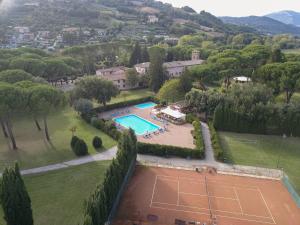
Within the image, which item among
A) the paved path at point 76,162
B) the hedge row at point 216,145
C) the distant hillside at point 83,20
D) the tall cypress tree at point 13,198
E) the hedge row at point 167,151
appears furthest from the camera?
the distant hillside at point 83,20

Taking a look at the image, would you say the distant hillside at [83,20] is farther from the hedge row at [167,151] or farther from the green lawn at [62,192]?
the green lawn at [62,192]

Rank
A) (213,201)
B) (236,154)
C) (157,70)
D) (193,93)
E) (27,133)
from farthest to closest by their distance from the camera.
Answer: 1. (157,70)
2. (193,93)
3. (27,133)
4. (236,154)
5. (213,201)

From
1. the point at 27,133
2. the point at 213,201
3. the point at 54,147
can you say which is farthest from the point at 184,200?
the point at 27,133

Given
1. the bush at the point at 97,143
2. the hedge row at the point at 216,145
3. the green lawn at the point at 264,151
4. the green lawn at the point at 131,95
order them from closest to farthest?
the green lawn at the point at 264,151
the hedge row at the point at 216,145
the bush at the point at 97,143
the green lawn at the point at 131,95

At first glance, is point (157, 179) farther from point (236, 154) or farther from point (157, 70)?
point (157, 70)

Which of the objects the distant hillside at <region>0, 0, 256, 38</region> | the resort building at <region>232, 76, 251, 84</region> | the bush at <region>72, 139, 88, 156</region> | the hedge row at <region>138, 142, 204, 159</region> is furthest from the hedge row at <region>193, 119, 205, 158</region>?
the distant hillside at <region>0, 0, 256, 38</region>

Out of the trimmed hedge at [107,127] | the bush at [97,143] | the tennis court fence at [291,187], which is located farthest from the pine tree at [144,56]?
the tennis court fence at [291,187]

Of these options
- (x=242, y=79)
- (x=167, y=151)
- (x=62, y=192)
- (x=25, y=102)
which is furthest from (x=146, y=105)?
(x=62, y=192)
